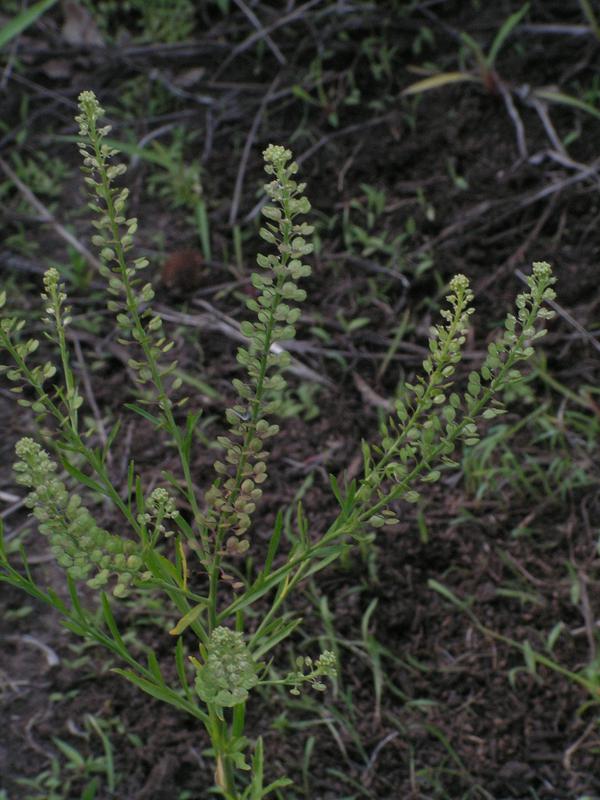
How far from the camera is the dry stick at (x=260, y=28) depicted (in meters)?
3.59

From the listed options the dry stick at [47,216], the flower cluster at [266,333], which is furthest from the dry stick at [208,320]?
the flower cluster at [266,333]

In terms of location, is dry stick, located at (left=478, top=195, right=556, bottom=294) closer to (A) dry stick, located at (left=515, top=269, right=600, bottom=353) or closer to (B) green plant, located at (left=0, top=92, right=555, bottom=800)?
(A) dry stick, located at (left=515, top=269, right=600, bottom=353)

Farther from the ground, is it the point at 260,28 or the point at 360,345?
the point at 260,28

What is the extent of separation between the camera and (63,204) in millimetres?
3391

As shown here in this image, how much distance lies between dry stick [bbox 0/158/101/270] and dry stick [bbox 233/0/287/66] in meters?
1.08

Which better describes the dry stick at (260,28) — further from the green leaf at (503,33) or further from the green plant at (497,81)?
the green leaf at (503,33)

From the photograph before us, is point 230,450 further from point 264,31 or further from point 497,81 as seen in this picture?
point 264,31

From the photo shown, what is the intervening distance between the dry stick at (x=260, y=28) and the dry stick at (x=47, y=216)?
108 centimetres

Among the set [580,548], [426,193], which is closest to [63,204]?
[426,193]

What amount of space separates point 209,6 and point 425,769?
3.13m

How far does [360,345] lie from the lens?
2.86 m

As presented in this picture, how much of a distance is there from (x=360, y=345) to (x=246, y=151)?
3.18ft

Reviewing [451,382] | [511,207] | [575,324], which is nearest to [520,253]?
[511,207]

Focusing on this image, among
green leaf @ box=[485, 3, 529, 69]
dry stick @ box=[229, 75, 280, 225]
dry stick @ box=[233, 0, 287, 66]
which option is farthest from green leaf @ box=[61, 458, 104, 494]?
dry stick @ box=[233, 0, 287, 66]
